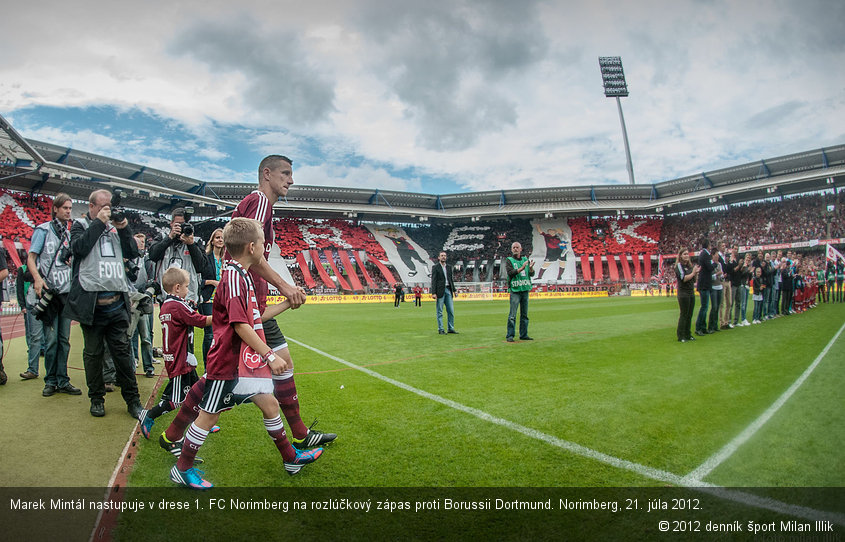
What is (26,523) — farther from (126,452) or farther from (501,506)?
(501,506)

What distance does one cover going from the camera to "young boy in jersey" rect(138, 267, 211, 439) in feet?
12.8

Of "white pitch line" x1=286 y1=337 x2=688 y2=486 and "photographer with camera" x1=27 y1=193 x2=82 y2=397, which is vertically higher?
"photographer with camera" x1=27 y1=193 x2=82 y2=397

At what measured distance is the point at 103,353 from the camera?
4176 mm

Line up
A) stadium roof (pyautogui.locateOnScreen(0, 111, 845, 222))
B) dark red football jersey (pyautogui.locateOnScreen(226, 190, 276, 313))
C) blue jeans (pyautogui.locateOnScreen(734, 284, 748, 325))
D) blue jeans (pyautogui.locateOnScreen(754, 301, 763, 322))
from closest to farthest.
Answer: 1. dark red football jersey (pyautogui.locateOnScreen(226, 190, 276, 313))
2. blue jeans (pyautogui.locateOnScreen(734, 284, 748, 325))
3. blue jeans (pyautogui.locateOnScreen(754, 301, 763, 322))
4. stadium roof (pyautogui.locateOnScreen(0, 111, 845, 222))

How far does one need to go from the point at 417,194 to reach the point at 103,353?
162 feet

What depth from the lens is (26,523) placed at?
2.29 m

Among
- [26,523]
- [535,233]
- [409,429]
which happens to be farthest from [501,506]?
[535,233]

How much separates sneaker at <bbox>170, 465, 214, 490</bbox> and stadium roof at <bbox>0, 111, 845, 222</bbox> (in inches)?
1177

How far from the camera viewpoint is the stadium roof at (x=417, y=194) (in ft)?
111

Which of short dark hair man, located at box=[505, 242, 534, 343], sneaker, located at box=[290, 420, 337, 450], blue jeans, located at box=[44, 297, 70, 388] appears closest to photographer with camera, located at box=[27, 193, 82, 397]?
blue jeans, located at box=[44, 297, 70, 388]

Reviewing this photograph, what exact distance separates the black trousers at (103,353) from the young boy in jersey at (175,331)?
15.9 inches

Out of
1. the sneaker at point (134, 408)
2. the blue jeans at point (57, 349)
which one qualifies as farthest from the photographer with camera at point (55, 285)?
the sneaker at point (134, 408)

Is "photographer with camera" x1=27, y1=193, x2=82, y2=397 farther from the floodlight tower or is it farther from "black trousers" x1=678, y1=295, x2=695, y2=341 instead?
the floodlight tower

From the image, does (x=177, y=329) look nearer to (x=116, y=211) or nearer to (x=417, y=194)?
(x=116, y=211)
